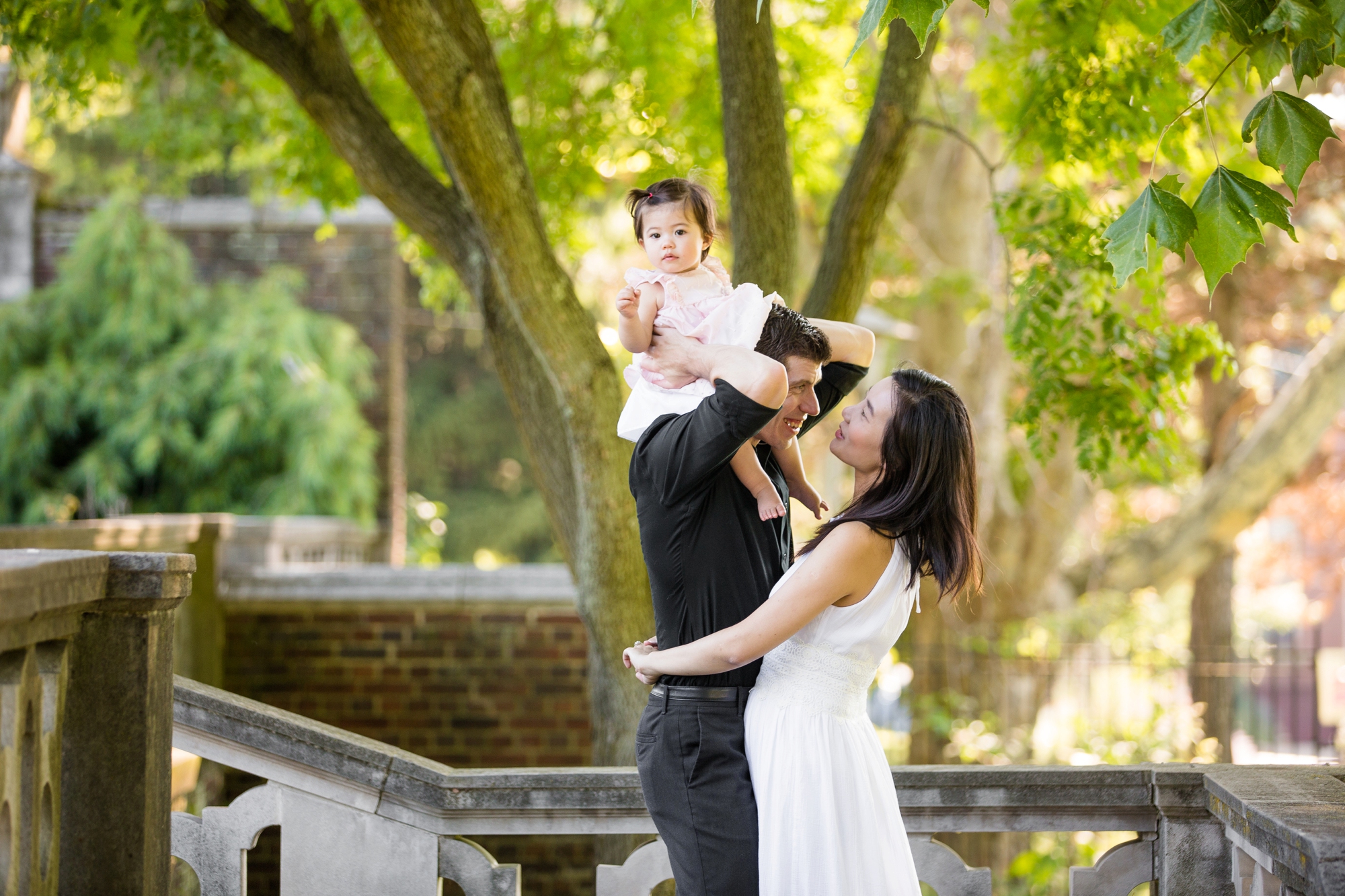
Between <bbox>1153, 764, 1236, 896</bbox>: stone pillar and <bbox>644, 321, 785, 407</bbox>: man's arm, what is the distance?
5.27 feet

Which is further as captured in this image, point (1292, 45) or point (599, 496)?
point (599, 496)

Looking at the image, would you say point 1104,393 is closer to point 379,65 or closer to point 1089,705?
point 379,65

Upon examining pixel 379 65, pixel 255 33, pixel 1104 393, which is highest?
pixel 379 65

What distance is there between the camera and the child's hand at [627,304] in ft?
8.11

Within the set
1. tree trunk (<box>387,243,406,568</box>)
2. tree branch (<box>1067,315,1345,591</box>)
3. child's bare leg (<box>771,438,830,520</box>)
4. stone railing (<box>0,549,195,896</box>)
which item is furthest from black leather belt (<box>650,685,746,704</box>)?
tree trunk (<box>387,243,406,568</box>)

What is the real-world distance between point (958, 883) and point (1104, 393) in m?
1.86

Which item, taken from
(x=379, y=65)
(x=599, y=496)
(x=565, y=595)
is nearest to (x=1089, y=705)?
(x=565, y=595)

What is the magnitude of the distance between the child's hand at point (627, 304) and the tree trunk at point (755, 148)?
1421 millimetres

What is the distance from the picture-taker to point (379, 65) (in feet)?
19.1

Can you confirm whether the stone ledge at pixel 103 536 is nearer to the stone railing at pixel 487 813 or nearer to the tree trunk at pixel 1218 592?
the stone railing at pixel 487 813

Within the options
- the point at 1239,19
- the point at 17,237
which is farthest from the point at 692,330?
the point at 17,237

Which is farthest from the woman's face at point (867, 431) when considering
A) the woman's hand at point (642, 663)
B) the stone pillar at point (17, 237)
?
the stone pillar at point (17, 237)

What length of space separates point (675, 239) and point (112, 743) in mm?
1651

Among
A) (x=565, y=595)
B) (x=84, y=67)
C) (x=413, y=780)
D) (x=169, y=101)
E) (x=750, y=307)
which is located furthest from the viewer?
(x=169, y=101)
